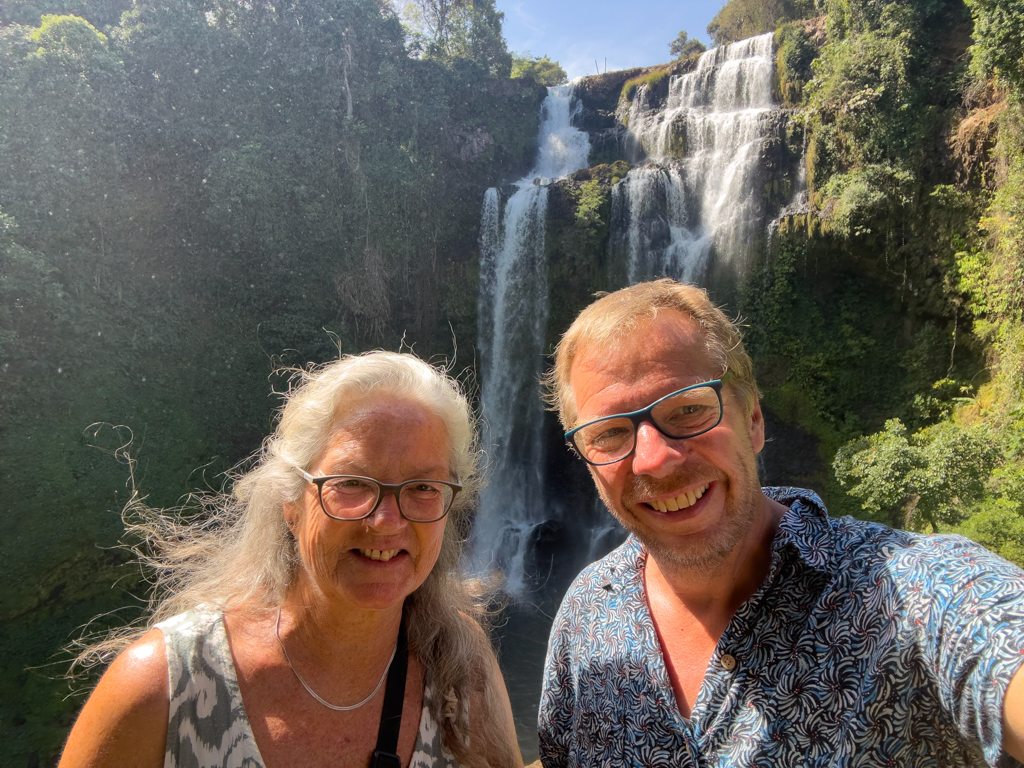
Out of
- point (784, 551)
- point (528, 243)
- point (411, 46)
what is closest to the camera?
point (784, 551)

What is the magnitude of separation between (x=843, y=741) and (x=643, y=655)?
456mm

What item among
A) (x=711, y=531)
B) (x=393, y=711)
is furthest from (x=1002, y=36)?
(x=393, y=711)

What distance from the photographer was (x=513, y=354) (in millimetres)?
15211

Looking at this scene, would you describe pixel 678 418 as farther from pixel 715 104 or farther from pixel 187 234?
pixel 715 104

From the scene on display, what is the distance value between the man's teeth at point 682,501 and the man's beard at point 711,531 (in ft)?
0.08

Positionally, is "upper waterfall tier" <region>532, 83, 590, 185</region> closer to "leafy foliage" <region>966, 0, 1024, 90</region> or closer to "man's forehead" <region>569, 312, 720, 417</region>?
"leafy foliage" <region>966, 0, 1024, 90</region>

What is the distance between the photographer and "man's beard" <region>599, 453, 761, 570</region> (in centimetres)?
138

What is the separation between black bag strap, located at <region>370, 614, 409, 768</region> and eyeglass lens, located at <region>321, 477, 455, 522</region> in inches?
17.2

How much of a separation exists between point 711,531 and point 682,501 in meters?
0.10

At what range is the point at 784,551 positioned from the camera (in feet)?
4.33

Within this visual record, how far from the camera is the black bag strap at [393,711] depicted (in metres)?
1.40

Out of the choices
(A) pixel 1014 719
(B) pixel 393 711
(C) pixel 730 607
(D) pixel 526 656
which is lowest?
(D) pixel 526 656

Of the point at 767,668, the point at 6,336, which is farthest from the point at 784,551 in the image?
the point at 6,336

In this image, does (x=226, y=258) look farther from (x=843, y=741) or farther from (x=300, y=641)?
(x=843, y=741)
